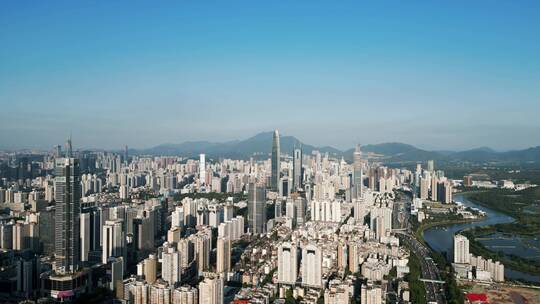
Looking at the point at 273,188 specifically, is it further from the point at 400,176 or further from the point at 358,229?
the point at 400,176

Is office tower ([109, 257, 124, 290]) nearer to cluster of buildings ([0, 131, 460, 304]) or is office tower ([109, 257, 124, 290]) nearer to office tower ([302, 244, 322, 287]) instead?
cluster of buildings ([0, 131, 460, 304])

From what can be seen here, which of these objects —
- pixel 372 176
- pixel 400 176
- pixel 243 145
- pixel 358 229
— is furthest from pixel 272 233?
pixel 243 145

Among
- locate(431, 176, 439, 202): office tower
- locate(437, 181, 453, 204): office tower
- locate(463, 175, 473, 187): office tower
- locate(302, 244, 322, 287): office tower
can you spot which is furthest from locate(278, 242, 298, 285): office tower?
locate(463, 175, 473, 187): office tower

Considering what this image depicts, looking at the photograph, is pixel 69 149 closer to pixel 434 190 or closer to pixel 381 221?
pixel 381 221

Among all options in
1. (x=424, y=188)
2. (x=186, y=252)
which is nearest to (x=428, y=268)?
(x=186, y=252)

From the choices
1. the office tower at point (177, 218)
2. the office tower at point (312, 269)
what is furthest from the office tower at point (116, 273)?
the office tower at point (177, 218)

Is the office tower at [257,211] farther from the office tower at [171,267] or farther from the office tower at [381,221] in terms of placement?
the office tower at [171,267]
